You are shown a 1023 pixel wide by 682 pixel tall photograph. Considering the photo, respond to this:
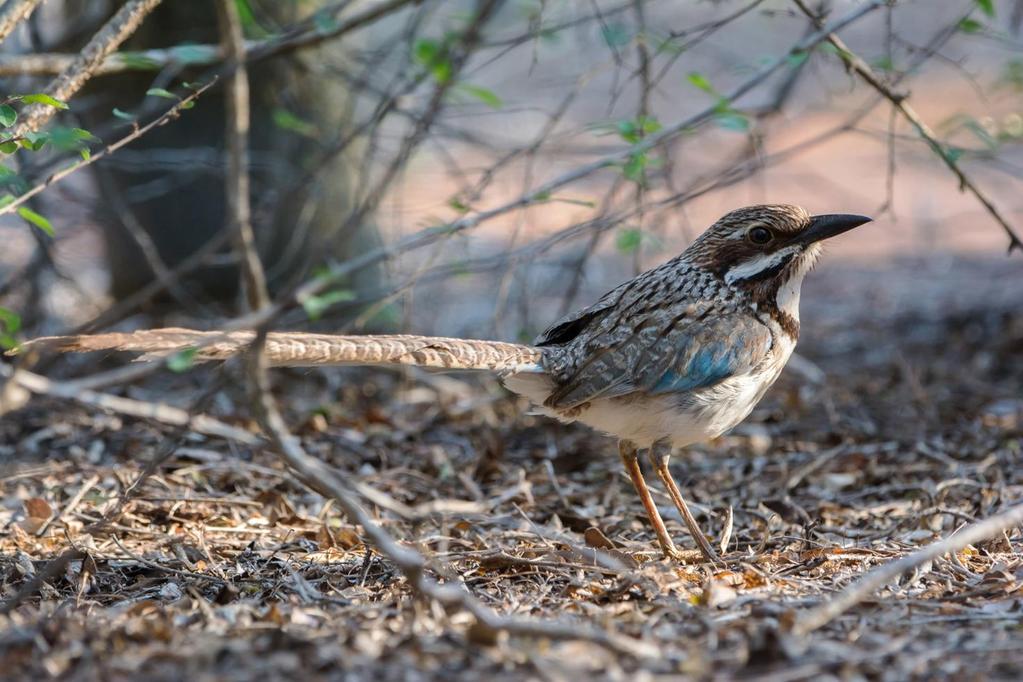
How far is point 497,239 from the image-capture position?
1315 centimetres

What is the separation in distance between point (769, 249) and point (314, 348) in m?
2.33

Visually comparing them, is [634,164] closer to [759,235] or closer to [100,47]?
[759,235]

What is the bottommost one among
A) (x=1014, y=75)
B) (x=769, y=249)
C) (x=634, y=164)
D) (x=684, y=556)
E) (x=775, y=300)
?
(x=684, y=556)

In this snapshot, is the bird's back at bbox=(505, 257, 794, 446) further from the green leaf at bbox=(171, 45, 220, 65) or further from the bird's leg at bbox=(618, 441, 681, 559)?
the green leaf at bbox=(171, 45, 220, 65)

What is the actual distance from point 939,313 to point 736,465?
406 centimetres

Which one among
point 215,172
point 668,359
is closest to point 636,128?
point 668,359

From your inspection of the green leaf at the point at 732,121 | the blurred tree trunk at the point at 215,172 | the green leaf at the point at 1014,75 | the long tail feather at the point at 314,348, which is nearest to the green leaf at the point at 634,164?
the green leaf at the point at 732,121

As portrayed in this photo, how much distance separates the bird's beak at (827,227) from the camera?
5352 millimetres

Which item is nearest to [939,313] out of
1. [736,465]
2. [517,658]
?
[736,465]

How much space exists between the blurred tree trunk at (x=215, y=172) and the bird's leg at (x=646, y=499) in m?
3.39

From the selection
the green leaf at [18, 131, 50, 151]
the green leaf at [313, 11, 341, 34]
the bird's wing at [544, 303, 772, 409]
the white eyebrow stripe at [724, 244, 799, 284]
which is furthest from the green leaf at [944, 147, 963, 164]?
the green leaf at [18, 131, 50, 151]

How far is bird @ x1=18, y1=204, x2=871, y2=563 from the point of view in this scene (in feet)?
17.2

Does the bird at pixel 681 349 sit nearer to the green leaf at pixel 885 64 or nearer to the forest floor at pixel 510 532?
the forest floor at pixel 510 532

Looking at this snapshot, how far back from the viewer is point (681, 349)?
5.24m
